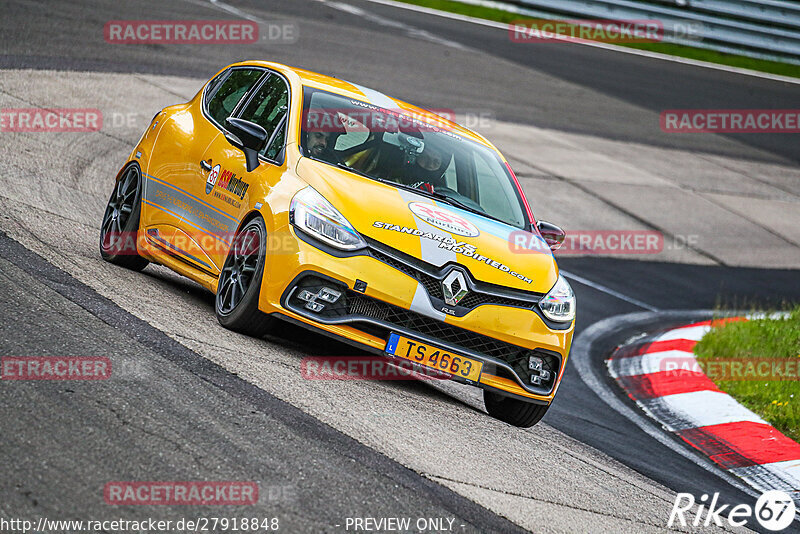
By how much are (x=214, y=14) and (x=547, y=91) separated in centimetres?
651

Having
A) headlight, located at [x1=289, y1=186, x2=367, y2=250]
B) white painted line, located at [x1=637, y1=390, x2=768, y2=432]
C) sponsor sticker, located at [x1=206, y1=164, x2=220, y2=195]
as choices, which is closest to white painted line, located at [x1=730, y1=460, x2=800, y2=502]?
white painted line, located at [x1=637, y1=390, x2=768, y2=432]

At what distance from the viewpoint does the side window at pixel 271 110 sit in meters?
6.84

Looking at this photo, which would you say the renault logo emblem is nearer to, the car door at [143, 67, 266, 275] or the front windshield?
the front windshield

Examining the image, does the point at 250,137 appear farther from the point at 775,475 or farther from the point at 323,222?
the point at 775,475

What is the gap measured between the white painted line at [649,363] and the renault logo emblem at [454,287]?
3580mm

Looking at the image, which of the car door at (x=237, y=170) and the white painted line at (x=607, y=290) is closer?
the car door at (x=237, y=170)

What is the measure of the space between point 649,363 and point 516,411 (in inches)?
133

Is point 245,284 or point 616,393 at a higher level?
point 245,284

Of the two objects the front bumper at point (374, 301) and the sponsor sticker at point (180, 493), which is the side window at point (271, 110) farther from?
the sponsor sticker at point (180, 493)

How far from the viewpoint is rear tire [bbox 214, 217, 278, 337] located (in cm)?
612

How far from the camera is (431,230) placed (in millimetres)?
6191

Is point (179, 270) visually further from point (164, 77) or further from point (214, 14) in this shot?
point (214, 14)

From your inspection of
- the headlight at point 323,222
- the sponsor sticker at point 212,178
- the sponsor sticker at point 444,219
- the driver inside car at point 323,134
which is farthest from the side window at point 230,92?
the sponsor sticker at point 444,219

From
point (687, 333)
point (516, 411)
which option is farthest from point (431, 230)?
point (687, 333)
